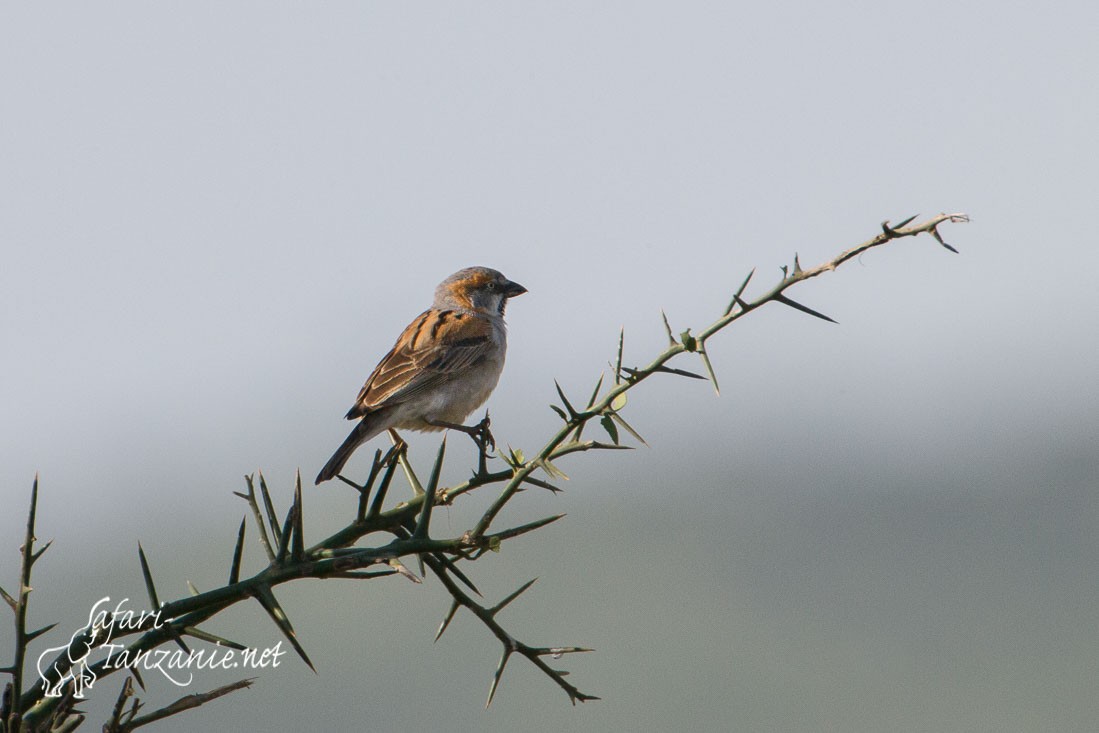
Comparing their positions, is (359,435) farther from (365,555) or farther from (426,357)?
(365,555)

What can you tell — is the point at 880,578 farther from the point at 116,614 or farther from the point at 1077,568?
the point at 116,614

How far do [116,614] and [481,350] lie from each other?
756 cm

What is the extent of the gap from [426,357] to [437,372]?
0.63ft

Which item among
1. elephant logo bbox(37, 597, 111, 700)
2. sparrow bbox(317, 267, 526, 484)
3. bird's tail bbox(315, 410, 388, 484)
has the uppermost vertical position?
sparrow bbox(317, 267, 526, 484)

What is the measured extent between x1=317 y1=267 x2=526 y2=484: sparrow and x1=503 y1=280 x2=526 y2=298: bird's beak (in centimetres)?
22

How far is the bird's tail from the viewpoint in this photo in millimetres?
7968

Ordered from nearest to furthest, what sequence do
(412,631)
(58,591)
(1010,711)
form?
(1010,711), (412,631), (58,591)

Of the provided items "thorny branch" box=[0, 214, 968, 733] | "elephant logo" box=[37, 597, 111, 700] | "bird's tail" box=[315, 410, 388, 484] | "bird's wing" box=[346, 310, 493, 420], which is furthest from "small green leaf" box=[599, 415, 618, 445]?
"bird's wing" box=[346, 310, 493, 420]

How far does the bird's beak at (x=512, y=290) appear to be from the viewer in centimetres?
1202

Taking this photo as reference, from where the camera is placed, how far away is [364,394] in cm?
950

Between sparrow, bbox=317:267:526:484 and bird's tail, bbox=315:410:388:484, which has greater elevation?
sparrow, bbox=317:267:526:484

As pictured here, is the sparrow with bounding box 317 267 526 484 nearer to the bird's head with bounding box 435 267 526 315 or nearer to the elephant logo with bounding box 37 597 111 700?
the bird's head with bounding box 435 267 526 315

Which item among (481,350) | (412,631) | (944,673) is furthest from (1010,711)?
(481,350)

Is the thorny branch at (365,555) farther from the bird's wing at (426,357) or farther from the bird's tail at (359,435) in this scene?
the bird's wing at (426,357)
